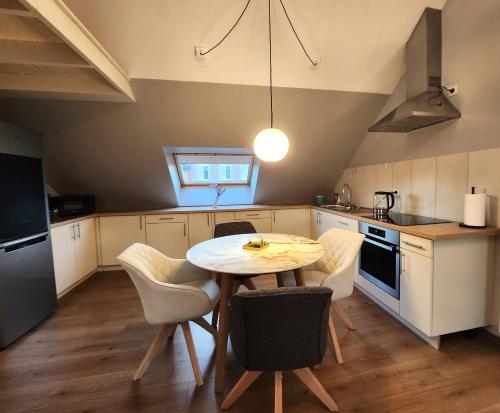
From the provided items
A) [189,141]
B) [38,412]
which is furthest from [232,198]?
[38,412]

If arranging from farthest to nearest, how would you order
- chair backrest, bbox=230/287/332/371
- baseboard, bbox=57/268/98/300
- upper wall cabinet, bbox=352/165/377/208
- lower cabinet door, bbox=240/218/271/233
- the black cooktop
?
lower cabinet door, bbox=240/218/271/233 < upper wall cabinet, bbox=352/165/377/208 < baseboard, bbox=57/268/98/300 < the black cooktop < chair backrest, bbox=230/287/332/371

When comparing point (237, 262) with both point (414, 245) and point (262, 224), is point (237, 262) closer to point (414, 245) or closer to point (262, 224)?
point (414, 245)

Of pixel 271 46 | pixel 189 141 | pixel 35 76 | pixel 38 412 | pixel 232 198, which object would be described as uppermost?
pixel 271 46

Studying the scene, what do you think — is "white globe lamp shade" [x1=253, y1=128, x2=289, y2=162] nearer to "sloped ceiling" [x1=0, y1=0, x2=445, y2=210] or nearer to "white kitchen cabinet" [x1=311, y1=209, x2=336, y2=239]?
"sloped ceiling" [x1=0, y1=0, x2=445, y2=210]

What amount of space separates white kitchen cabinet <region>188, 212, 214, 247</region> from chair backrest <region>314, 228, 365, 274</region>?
6.27ft

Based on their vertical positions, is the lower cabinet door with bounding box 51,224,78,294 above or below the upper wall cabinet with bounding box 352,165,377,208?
below

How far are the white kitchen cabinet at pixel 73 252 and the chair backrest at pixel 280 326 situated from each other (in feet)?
7.93

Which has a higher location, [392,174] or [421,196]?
[392,174]

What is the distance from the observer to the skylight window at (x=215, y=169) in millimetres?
3902

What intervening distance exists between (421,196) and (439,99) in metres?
0.90

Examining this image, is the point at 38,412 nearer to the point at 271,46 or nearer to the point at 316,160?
the point at 271,46

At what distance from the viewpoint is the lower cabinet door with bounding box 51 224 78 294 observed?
2633mm

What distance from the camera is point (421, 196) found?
8.21ft

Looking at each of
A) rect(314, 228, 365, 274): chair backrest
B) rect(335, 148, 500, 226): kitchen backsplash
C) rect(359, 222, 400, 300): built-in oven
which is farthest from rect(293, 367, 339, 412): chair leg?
rect(335, 148, 500, 226): kitchen backsplash
